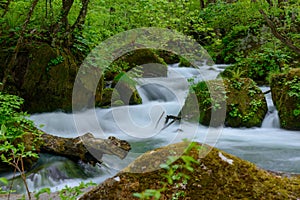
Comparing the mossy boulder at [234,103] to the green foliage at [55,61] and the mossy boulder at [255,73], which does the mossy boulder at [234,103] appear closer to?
the mossy boulder at [255,73]

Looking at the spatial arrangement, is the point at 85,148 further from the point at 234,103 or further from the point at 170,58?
the point at 170,58

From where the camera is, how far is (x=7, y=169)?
4.46 m

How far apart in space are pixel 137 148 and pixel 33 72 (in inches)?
119

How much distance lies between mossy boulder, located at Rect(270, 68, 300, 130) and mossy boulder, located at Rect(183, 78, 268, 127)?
0.44 m

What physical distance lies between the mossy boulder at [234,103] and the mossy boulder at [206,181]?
5485 millimetres

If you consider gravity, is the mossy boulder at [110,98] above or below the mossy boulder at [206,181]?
above

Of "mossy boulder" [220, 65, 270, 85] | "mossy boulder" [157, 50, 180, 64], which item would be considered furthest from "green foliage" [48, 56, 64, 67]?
"mossy boulder" [157, 50, 180, 64]

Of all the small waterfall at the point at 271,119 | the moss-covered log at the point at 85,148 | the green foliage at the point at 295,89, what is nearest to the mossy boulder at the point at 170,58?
the small waterfall at the point at 271,119

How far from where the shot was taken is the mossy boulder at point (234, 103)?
25.3 feet

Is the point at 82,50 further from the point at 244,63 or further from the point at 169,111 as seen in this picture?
the point at 244,63

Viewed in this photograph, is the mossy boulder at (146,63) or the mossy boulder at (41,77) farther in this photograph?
the mossy boulder at (146,63)

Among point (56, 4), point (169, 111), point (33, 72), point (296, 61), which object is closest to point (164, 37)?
point (169, 111)

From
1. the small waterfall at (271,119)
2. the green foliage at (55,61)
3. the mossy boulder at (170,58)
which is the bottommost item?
the small waterfall at (271,119)

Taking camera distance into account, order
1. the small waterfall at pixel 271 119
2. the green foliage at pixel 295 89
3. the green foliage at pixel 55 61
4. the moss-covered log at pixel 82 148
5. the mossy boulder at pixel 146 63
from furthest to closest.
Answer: the mossy boulder at pixel 146 63 < the small waterfall at pixel 271 119 < the green foliage at pixel 295 89 < the green foliage at pixel 55 61 < the moss-covered log at pixel 82 148
